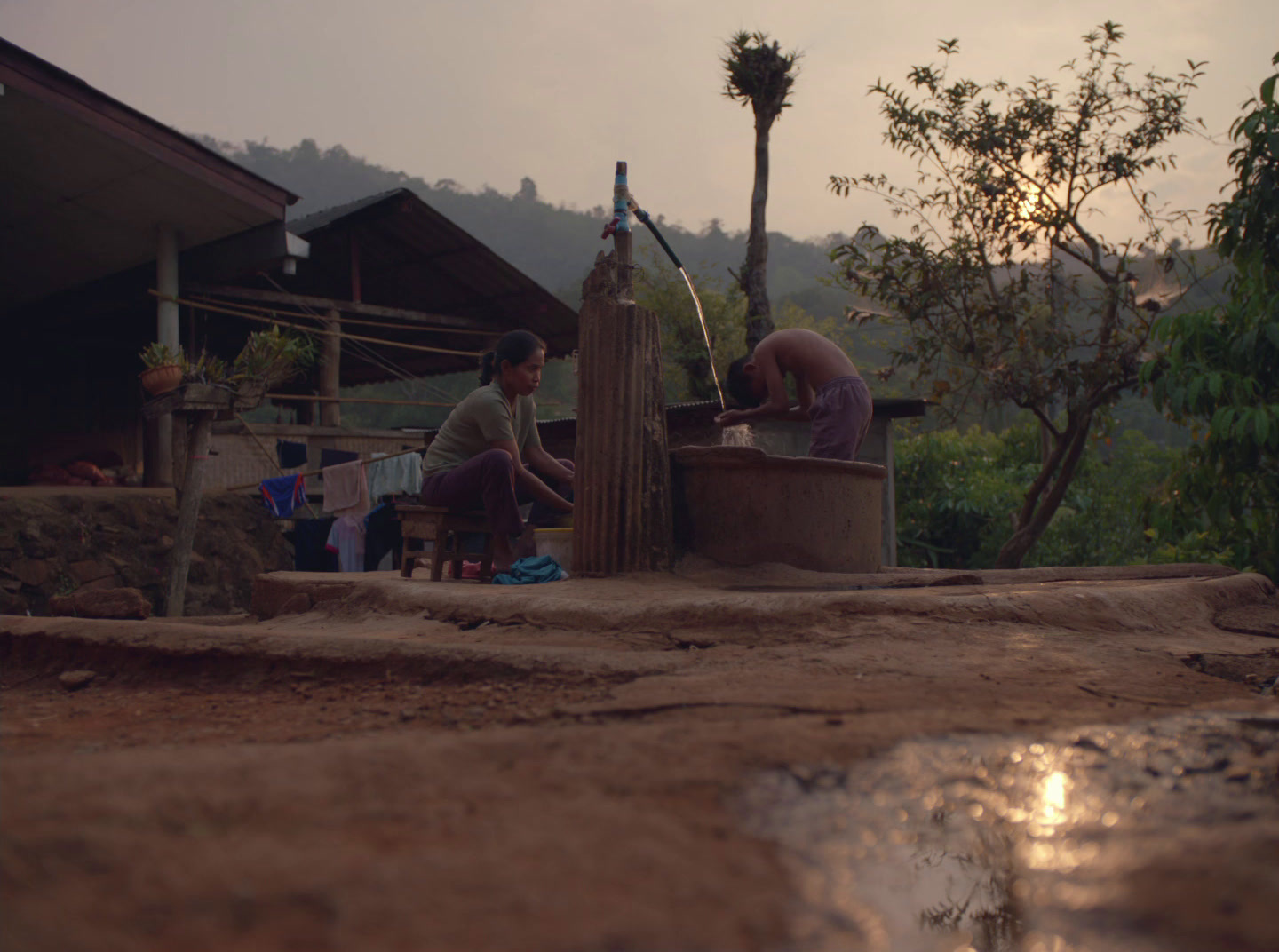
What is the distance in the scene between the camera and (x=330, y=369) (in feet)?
35.7

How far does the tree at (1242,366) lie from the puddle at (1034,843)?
3.73 m

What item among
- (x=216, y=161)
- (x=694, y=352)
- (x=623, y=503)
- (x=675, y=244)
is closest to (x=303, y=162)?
(x=675, y=244)

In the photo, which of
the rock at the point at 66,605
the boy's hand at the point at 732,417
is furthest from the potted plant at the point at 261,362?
the boy's hand at the point at 732,417

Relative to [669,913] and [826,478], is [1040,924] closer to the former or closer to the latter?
[669,913]

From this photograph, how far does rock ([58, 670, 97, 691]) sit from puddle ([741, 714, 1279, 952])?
2331 mm

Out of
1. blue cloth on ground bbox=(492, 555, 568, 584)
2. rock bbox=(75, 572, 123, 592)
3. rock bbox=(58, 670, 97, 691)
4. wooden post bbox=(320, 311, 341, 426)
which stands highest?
wooden post bbox=(320, 311, 341, 426)

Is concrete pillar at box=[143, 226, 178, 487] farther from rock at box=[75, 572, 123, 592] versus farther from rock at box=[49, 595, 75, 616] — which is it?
rock at box=[49, 595, 75, 616]

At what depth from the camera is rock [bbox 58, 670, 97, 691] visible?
2.79m

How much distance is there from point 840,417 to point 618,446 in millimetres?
1582

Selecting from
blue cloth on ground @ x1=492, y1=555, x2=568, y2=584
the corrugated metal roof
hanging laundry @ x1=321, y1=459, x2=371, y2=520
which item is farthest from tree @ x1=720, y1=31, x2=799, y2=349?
blue cloth on ground @ x1=492, y1=555, x2=568, y2=584

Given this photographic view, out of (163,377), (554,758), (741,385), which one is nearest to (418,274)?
(163,377)

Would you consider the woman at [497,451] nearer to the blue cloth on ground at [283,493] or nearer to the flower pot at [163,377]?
the flower pot at [163,377]

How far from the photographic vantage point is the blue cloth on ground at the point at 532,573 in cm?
411

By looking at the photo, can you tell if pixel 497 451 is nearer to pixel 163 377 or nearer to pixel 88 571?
pixel 163 377
